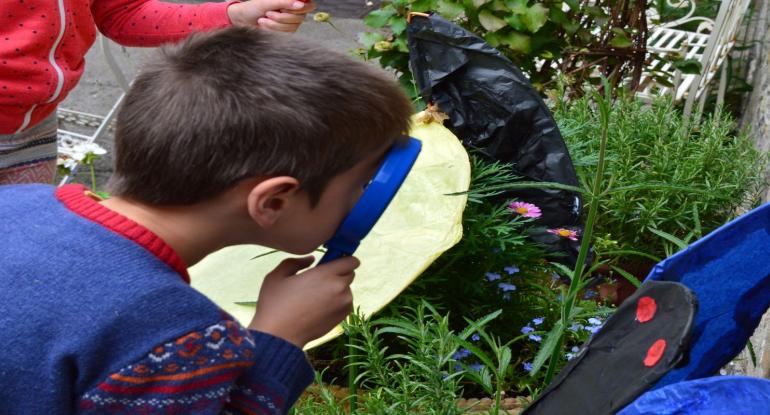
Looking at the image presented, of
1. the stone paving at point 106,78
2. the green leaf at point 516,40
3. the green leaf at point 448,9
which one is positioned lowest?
the stone paving at point 106,78

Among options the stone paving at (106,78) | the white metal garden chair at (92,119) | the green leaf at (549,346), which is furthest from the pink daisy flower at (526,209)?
the stone paving at (106,78)

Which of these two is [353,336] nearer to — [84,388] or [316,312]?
[316,312]

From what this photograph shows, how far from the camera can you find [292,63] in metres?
1.31

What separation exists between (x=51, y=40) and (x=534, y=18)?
1.76 meters

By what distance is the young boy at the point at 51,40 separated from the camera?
2039mm

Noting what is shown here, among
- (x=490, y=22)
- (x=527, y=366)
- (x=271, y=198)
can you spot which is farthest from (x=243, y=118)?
(x=490, y=22)

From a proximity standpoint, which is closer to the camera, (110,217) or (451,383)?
(110,217)

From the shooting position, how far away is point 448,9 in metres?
3.22

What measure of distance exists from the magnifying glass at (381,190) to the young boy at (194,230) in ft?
0.07

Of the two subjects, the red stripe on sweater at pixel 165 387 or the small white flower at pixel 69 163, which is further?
the small white flower at pixel 69 163

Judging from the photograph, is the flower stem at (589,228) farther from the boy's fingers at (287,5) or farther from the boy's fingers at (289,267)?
the boy's fingers at (287,5)

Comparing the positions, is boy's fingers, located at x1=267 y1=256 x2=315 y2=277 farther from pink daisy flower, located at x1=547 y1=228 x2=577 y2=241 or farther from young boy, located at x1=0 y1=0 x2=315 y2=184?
pink daisy flower, located at x1=547 y1=228 x2=577 y2=241

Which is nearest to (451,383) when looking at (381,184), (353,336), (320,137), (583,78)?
(353,336)

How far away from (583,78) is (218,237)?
265 cm
